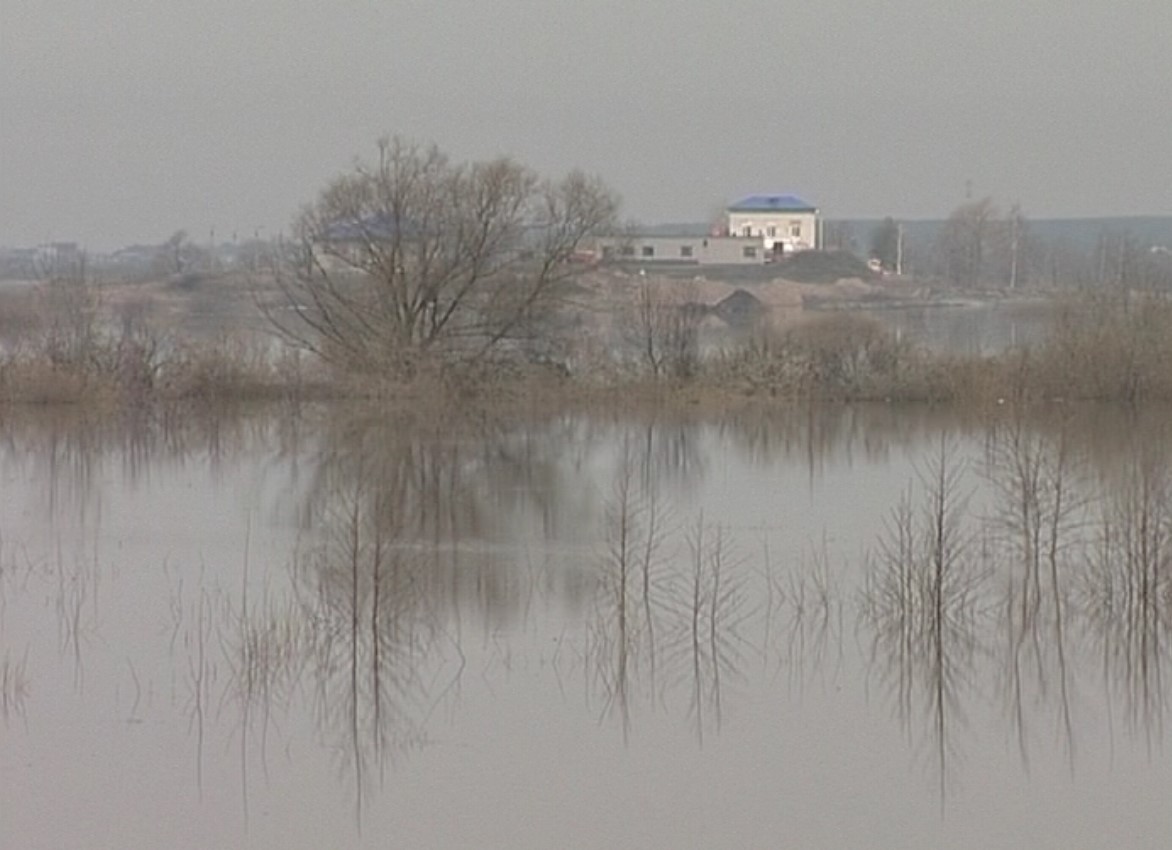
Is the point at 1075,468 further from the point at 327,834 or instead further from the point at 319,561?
the point at 327,834

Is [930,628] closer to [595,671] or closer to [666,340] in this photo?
[595,671]

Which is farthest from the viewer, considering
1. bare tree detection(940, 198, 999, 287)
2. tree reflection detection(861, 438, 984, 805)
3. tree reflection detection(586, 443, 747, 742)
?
bare tree detection(940, 198, 999, 287)

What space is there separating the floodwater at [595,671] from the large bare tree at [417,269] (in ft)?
46.9

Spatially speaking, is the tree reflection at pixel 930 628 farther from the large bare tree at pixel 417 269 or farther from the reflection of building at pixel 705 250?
the reflection of building at pixel 705 250

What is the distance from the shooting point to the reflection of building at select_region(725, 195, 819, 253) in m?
69.1

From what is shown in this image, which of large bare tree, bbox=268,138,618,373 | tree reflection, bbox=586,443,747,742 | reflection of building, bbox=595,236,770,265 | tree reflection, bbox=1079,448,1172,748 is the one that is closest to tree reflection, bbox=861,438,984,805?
tree reflection, bbox=1079,448,1172,748

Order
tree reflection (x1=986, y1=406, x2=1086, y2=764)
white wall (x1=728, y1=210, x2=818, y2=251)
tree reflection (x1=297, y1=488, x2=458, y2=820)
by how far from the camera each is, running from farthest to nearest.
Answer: white wall (x1=728, y1=210, x2=818, y2=251), tree reflection (x1=986, y1=406, x2=1086, y2=764), tree reflection (x1=297, y1=488, x2=458, y2=820)

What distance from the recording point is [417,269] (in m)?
32.8

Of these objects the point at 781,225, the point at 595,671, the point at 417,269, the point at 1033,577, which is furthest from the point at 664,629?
the point at 781,225

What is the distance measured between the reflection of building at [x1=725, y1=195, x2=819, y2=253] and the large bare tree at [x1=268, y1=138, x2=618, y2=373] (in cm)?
3447

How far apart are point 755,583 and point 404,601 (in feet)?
7.88

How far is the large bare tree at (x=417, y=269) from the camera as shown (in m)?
32.6

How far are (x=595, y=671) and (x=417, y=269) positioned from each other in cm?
2259

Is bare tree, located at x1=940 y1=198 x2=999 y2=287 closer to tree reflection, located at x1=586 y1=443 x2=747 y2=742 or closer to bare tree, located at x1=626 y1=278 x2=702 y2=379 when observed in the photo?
bare tree, located at x1=626 y1=278 x2=702 y2=379
